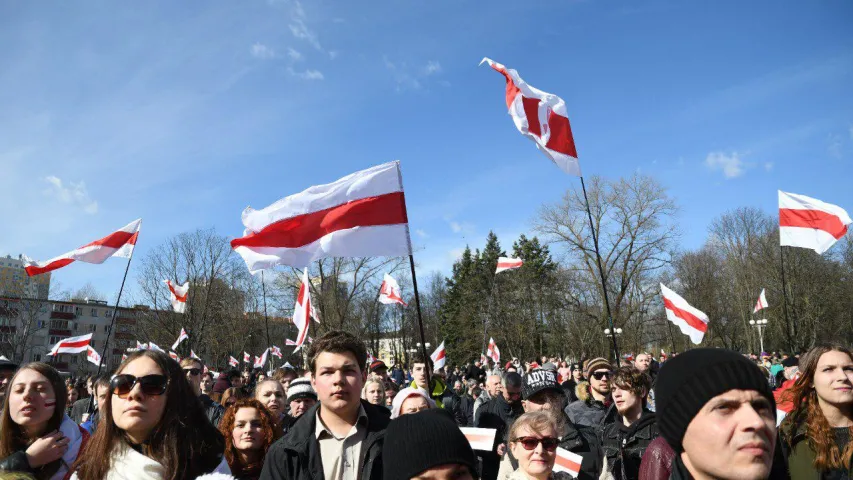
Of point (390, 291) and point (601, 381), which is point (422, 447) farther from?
point (390, 291)

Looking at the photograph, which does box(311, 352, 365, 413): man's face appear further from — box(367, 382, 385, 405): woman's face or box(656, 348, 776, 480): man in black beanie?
box(367, 382, 385, 405): woman's face

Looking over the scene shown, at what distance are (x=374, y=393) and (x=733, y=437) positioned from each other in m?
4.53

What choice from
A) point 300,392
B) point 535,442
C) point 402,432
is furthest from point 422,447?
point 300,392

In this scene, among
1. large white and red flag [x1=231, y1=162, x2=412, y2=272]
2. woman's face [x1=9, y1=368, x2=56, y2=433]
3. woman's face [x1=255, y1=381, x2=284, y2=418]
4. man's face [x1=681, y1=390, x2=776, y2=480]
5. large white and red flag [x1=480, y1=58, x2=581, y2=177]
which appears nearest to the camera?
man's face [x1=681, y1=390, x2=776, y2=480]

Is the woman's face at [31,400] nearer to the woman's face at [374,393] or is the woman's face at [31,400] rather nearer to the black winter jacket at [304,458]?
the black winter jacket at [304,458]

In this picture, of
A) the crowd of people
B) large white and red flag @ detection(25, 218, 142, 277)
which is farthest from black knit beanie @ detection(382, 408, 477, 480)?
large white and red flag @ detection(25, 218, 142, 277)

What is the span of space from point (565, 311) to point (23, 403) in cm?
4730

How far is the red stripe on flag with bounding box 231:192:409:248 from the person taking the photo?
6090 mm

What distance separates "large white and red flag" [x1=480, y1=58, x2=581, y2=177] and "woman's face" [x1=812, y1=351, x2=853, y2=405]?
18.3 ft

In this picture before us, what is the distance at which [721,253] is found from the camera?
5347 centimetres

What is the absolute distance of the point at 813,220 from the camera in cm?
1142

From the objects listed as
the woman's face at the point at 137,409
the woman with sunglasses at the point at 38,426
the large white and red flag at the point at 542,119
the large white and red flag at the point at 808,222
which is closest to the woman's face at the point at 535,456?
the woman's face at the point at 137,409

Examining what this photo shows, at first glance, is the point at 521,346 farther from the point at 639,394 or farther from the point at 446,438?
the point at 446,438

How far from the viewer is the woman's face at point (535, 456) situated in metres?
3.75
